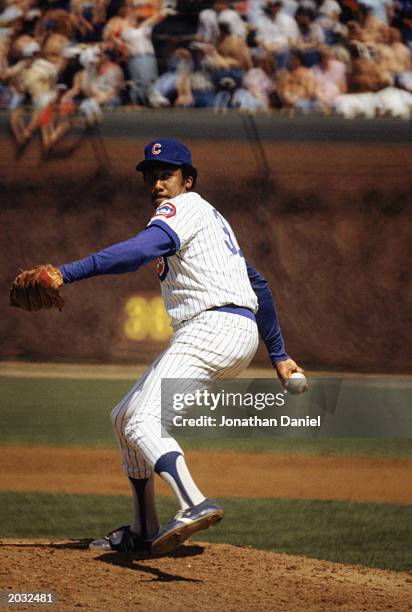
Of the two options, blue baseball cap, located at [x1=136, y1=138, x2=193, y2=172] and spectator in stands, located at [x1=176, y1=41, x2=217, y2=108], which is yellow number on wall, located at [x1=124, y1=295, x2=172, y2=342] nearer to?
spectator in stands, located at [x1=176, y1=41, x2=217, y2=108]

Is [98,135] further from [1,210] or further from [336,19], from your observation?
[336,19]

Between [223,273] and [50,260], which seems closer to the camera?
[223,273]

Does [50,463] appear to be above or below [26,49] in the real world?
below

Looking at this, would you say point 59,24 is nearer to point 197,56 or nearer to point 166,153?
point 197,56

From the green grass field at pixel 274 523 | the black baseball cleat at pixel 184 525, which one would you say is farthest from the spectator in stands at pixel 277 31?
the black baseball cleat at pixel 184 525

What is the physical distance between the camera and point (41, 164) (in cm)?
1112

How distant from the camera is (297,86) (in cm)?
1039

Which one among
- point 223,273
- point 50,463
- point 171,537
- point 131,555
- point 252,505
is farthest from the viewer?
point 50,463

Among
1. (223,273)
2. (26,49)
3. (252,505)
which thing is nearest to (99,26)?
(26,49)

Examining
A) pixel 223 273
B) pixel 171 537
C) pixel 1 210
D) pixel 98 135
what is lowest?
pixel 1 210

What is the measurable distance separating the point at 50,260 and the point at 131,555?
25.7ft

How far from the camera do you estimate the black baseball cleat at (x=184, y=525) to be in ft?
9.79

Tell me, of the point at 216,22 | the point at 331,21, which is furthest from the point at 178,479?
the point at 216,22

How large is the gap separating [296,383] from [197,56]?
25.0 feet
